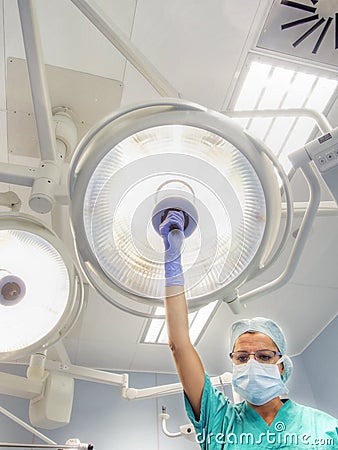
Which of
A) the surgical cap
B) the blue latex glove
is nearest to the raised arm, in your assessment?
the blue latex glove

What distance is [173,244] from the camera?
23.9 inches

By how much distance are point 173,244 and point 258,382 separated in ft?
2.30

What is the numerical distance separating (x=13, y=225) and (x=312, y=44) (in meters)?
1.10

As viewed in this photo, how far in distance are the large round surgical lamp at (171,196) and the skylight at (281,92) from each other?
2.63 ft

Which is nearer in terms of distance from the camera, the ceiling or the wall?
the ceiling

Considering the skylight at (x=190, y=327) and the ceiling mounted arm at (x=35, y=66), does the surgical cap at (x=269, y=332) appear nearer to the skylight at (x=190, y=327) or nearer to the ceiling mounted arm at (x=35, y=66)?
the ceiling mounted arm at (x=35, y=66)

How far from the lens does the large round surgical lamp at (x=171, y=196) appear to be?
1.77 ft

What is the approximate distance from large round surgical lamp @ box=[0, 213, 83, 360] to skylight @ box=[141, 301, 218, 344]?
1.67 metres

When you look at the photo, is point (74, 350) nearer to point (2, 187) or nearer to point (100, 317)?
point (100, 317)

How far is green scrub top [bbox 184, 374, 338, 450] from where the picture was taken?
1019 millimetres

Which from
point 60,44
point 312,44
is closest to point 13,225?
point 60,44

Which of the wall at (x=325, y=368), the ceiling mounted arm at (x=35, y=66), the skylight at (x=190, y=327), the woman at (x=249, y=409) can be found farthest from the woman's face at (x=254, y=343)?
the wall at (x=325, y=368)

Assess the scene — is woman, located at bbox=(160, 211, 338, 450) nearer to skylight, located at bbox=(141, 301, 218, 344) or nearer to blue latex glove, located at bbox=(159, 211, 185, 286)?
blue latex glove, located at bbox=(159, 211, 185, 286)

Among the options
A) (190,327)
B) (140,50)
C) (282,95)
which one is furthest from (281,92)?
(190,327)
